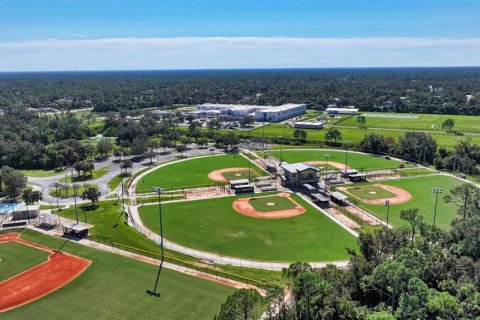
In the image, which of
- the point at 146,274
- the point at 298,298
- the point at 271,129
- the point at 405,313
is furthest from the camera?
the point at 271,129

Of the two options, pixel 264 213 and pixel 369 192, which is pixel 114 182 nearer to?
pixel 264 213

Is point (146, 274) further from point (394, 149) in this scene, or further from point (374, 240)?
point (394, 149)

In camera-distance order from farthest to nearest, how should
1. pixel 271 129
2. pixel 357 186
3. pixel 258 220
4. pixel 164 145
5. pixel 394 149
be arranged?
pixel 271 129 < pixel 164 145 < pixel 394 149 < pixel 357 186 < pixel 258 220

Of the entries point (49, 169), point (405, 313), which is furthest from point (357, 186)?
point (49, 169)

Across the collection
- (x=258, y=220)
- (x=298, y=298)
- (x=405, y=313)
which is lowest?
(x=258, y=220)

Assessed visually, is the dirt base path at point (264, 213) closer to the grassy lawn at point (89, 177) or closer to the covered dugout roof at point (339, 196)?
the covered dugout roof at point (339, 196)

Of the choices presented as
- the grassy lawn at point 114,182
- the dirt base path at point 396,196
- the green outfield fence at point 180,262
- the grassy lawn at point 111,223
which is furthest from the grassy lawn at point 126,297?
the dirt base path at point 396,196

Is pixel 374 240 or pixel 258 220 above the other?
pixel 374 240

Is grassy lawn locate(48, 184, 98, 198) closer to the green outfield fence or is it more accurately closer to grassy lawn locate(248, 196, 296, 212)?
the green outfield fence
